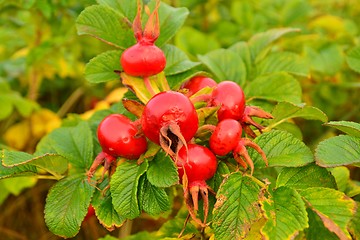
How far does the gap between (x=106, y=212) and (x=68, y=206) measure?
0.25 ft

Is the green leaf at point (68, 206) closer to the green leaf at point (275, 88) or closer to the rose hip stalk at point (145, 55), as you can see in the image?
the rose hip stalk at point (145, 55)

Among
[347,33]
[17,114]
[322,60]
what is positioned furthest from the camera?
[17,114]

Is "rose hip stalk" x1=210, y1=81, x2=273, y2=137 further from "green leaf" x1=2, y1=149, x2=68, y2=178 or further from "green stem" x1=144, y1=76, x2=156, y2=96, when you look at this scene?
"green leaf" x1=2, y1=149, x2=68, y2=178

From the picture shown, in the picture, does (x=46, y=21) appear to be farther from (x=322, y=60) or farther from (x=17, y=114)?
(x=322, y=60)

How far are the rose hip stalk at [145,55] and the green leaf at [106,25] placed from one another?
0.12 meters

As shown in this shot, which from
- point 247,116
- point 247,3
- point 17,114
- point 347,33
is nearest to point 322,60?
point 347,33

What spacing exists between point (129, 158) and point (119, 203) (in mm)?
82

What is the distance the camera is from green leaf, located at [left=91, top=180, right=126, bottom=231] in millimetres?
903

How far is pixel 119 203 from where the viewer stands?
866 millimetres

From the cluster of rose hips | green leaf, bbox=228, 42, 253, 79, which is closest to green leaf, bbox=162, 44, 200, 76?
the cluster of rose hips

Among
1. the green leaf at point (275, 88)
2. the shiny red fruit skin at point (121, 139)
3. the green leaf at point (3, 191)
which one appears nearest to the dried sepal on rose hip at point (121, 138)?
the shiny red fruit skin at point (121, 139)

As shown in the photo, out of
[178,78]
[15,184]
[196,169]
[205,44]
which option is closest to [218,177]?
[196,169]

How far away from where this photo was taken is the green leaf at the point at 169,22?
1127mm

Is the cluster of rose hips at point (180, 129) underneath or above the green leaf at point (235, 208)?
above
